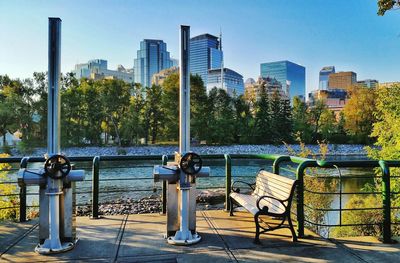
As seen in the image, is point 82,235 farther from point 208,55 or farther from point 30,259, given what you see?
point 208,55

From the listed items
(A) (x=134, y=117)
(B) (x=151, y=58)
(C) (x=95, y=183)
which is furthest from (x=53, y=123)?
(B) (x=151, y=58)

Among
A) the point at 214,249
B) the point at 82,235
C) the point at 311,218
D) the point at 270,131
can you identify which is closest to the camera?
the point at 214,249

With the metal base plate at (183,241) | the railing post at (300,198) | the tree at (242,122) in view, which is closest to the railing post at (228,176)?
the railing post at (300,198)

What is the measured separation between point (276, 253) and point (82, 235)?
2.31m

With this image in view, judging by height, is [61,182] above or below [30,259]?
above

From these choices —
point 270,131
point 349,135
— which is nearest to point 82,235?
point 270,131

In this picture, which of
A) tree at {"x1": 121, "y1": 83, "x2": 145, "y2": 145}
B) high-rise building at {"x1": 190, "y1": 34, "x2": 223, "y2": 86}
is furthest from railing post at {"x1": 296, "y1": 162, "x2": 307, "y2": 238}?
high-rise building at {"x1": 190, "y1": 34, "x2": 223, "y2": 86}

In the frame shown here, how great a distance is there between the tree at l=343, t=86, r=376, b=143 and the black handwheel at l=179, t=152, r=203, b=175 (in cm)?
4835

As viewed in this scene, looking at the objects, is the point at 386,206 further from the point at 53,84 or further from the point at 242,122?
the point at 242,122

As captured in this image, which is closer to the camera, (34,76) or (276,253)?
(276,253)

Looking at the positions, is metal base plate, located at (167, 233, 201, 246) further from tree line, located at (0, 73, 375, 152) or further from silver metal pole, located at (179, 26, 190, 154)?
tree line, located at (0, 73, 375, 152)

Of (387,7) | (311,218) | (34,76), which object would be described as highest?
(34,76)

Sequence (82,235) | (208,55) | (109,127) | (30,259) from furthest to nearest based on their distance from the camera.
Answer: (208,55)
(109,127)
(82,235)
(30,259)

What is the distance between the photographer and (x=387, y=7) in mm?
7613
